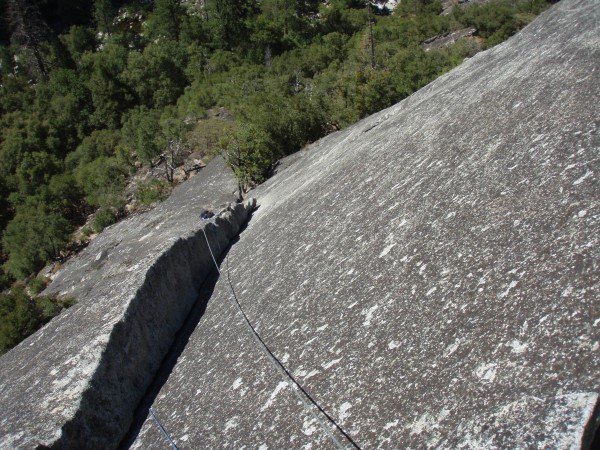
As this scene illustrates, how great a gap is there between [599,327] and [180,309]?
7624mm

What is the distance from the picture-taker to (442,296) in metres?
5.74

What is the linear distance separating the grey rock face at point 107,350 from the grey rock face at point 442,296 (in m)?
0.59

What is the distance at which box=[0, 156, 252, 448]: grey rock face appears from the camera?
21.2 ft

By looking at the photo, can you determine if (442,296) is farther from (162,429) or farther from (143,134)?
(143,134)

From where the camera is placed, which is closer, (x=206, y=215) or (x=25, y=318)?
(x=206, y=215)

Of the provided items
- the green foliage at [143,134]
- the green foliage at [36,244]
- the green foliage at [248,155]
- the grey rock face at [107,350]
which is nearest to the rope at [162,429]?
the grey rock face at [107,350]

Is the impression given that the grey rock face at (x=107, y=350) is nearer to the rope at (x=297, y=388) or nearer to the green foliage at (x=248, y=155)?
the rope at (x=297, y=388)

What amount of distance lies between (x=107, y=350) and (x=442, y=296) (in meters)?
4.74

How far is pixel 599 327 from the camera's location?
4180 millimetres

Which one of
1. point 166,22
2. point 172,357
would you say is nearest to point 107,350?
point 172,357

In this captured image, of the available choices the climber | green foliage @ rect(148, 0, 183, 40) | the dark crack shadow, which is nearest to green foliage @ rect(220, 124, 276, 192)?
the climber

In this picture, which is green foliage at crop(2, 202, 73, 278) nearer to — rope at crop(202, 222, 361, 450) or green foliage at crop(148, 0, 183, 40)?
rope at crop(202, 222, 361, 450)

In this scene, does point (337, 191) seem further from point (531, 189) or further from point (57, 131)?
point (57, 131)

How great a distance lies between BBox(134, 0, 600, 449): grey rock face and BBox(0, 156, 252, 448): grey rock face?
59 centimetres
